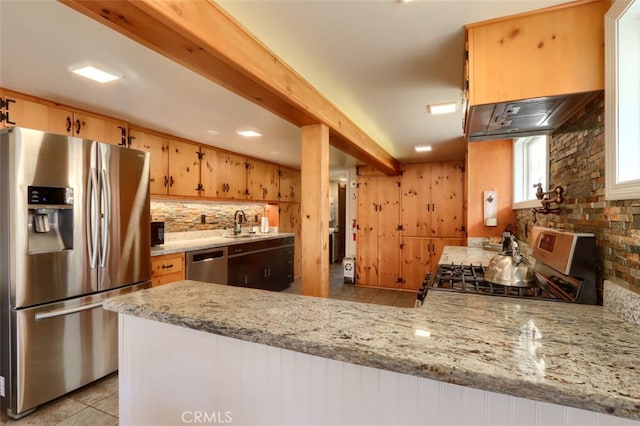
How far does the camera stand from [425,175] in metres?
5.35

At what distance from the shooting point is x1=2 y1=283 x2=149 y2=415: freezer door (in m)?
1.93

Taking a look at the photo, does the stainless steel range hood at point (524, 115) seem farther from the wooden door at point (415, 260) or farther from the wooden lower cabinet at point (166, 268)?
the wooden door at point (415, 260)

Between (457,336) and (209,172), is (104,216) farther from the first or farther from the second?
(457,336)

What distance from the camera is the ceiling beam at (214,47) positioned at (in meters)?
0.99

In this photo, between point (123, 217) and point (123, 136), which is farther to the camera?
point (123, 136)

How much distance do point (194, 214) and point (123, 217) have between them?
1848 millimetres

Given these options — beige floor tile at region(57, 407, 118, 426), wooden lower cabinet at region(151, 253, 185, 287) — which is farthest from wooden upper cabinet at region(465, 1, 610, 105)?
wooden lower cabinet at region(151, 253, 185, 287)

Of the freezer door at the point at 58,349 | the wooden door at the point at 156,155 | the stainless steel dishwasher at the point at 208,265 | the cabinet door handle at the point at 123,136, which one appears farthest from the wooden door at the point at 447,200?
the freezer door at the point at 58,349

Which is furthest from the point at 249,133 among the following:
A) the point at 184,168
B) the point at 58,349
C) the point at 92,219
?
the point at 58,349

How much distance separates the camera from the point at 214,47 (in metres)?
1.22

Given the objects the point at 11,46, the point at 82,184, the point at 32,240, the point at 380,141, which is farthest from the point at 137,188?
the point at 380,141

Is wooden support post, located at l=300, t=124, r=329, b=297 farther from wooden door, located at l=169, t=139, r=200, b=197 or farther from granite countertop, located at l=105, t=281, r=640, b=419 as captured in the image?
wooden door, located at l=169, t=139, r=200, b=197

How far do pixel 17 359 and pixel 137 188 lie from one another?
1.37 meters

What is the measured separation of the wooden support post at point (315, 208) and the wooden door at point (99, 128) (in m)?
1.99
